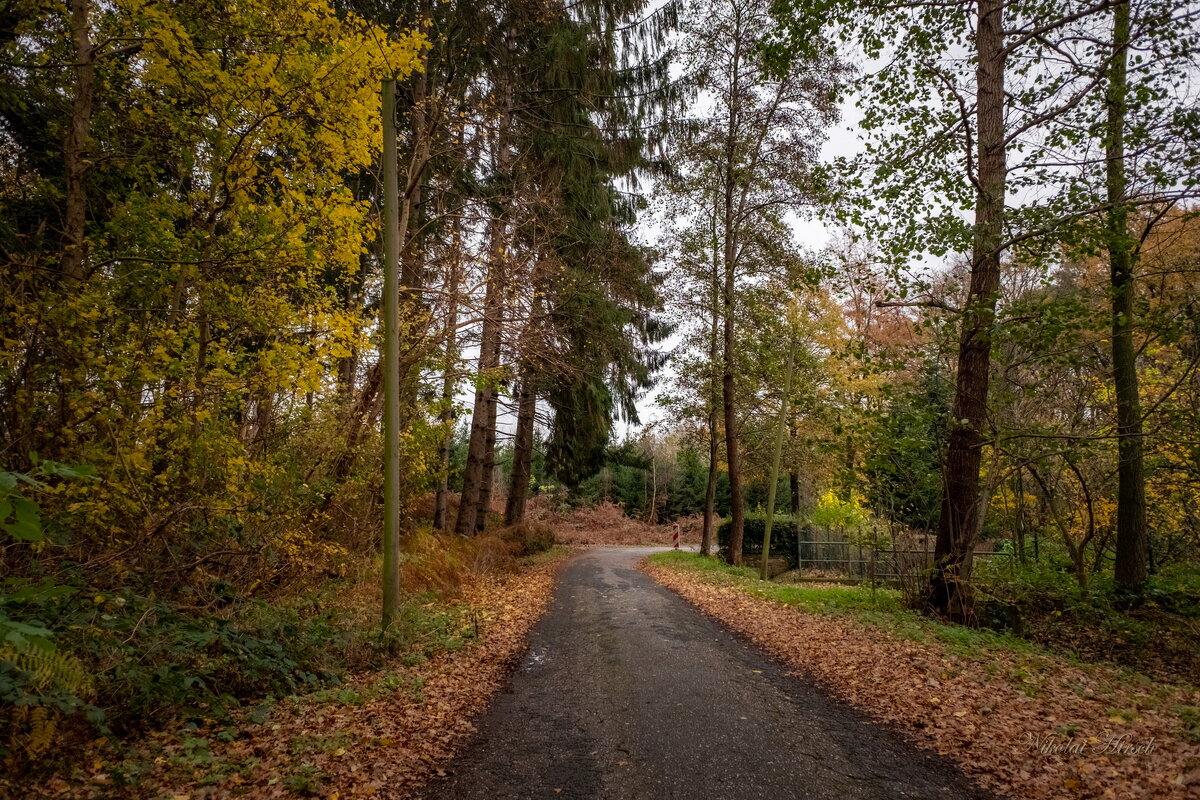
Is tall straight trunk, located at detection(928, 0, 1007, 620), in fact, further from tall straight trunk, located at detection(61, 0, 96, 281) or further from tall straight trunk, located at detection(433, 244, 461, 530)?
tall straight trunk, located at detection(61, 0, 96, 281)

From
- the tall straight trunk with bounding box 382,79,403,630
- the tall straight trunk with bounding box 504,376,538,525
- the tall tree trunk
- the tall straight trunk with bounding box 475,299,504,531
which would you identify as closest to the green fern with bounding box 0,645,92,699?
the tall straight trunk with bounding box 382,79,403,630

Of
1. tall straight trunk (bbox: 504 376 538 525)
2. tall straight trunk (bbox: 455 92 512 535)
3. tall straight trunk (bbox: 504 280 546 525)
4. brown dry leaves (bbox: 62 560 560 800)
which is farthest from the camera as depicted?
tall straight trunk (bbox: 504 376 538 525)

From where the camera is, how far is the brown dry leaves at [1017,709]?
11.8 feet

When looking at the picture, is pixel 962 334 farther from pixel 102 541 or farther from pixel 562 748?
pixel 102 541

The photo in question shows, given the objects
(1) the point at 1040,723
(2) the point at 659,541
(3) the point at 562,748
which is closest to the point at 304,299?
(3) the point at 562,748

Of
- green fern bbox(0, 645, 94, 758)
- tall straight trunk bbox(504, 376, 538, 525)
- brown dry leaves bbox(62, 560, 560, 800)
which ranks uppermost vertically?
tall straight trunk bbox(504, 376, 538, 525)

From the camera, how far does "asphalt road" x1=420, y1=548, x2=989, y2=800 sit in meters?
3.66

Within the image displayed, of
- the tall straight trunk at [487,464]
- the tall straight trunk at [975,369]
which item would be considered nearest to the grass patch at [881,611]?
the tall straight trunk at [975,369]

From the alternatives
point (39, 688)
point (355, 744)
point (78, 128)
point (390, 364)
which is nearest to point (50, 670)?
point (39, 688)

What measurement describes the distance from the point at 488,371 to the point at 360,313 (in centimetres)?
283

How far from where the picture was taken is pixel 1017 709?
468cm

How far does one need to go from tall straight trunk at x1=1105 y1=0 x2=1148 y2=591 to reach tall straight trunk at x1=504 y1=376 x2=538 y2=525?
1031 cm

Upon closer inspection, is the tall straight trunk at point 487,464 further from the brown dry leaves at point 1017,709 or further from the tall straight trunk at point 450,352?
the brown dry leaves at point 1017,709

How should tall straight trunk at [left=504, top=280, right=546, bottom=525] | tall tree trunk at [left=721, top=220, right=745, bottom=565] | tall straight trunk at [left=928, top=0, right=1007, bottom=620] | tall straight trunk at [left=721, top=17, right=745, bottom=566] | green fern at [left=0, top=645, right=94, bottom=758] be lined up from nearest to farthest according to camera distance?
green fern at [left=0, top=645, right=94, bottom=758]
tall straight trunk at [left=928, top=0, right=1007, bottom=620]
tall straight trunk at [left=504, top=280, right=546, bottom=525]
tall straight trunk at [left=721, top=17, right=745, bottom=566]
tall tree trunk at [left=721, top=220, right=745, bottom=565]
